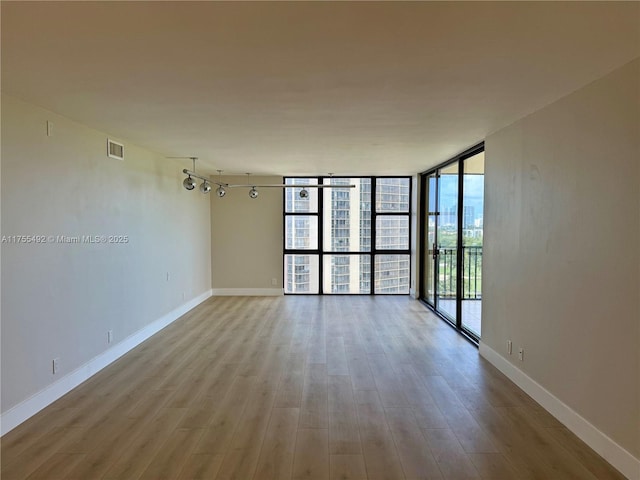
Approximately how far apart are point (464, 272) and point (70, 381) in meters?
4.50

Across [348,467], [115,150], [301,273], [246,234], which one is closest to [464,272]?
[348,467]

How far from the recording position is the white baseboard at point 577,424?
6.98 ft

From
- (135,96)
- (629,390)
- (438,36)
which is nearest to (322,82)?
(438,36)

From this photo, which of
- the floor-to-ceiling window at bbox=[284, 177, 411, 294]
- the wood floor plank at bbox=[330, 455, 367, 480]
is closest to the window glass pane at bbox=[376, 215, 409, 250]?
the floor-to-ceiling window at bbox=[284, 177, 411, 294]

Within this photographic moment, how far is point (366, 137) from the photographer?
12.6ft

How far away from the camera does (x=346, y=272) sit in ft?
24.8

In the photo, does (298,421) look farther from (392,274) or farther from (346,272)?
(392,274)

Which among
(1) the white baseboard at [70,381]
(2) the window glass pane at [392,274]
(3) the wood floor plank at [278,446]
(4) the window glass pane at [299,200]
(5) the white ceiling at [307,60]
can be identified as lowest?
(3) the wood floor plank at [278,446]

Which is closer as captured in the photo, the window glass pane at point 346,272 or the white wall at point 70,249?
the white wall at point 70,249

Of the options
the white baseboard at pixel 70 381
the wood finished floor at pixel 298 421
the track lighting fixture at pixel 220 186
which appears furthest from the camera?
the track lighting fixture at pixel 220 186

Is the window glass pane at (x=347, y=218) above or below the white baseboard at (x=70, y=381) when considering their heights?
above

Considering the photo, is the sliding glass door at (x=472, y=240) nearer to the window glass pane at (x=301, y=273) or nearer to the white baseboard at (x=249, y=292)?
the window glass pane at (x=301, y=273)

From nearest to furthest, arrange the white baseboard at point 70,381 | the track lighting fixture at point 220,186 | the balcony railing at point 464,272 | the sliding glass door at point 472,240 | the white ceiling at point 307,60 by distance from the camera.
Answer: the white ceiling at point 307,60, the white baseboard at point 70,381, the sliding glass door at point 472,240, the balcony railing at point 464,272, the track lighting fixture at point 220,186

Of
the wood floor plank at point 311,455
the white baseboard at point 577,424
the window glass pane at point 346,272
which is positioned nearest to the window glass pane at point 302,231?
the window glass pane at point 346,272
